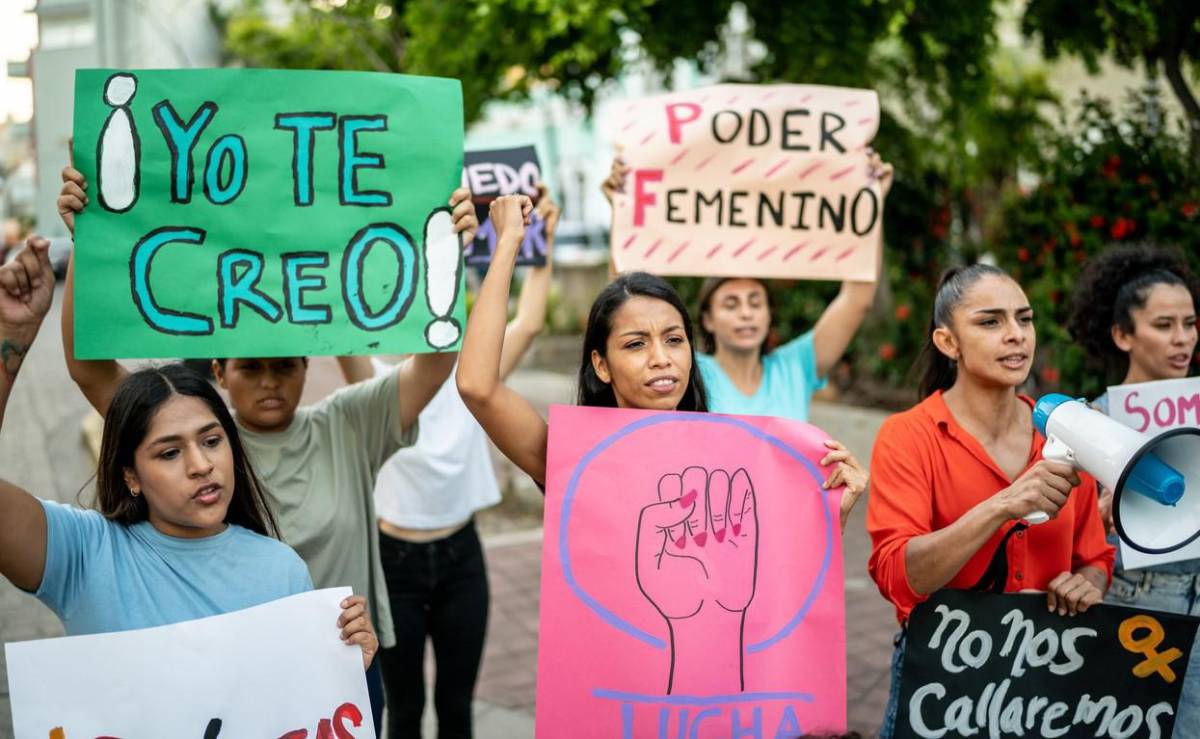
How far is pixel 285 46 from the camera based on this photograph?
1223 cm

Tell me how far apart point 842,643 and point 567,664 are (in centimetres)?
57

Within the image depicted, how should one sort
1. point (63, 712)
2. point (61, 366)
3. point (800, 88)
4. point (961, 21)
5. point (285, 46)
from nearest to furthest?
point (63, 712) → point (800, 88) → point (61, 366) → point (961, 21) → point (285, 46)

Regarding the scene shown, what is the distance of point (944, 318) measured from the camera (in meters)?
2.40

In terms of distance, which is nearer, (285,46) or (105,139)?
(105,139)

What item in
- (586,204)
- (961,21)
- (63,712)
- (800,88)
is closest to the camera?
(63,712)

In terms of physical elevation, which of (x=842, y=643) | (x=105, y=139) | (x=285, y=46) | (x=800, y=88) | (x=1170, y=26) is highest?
(x=285, y=46)

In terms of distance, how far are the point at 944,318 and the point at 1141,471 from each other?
60 cm

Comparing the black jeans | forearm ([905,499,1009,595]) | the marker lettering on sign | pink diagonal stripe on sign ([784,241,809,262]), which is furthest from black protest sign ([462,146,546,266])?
the marker lettering on sign

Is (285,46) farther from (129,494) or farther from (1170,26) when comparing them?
(129,494)

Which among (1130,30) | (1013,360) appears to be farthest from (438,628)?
(1130,30)

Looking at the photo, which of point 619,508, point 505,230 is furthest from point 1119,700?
point 505,230

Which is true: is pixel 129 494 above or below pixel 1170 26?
below

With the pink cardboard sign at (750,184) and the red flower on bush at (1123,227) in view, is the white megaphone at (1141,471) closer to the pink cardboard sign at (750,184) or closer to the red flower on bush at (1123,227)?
the pink cardboard sign at (750,184)

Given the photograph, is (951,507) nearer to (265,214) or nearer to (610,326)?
(610,326)
